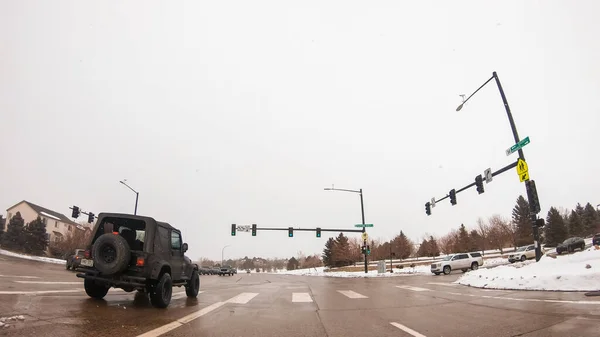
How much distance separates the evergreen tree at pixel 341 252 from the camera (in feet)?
269

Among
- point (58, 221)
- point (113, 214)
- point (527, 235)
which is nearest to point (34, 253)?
point (58, 221)

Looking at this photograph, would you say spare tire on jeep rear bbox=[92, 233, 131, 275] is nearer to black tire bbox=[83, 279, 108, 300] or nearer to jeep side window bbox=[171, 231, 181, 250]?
black tire bbox=[83, 279, 108, 300]

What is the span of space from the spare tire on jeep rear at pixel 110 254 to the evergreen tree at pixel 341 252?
7787cm

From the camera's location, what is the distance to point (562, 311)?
21.2 feet

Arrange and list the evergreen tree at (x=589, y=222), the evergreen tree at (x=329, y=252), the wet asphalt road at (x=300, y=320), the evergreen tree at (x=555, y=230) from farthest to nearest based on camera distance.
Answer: the evergreen tree at (x=329, y=252), the evergreen tree at (x=589, y=222), the evergreen tree at (x=555, y=230), the wet asphalt road at (x=300, y=320)

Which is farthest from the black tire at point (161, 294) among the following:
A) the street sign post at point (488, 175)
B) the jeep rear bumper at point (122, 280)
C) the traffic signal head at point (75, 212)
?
the traffic signal head at point (75, 212)

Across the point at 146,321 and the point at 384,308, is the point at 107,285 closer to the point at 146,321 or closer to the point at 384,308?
the point at 146,321

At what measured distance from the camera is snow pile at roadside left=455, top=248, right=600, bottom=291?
1009cm

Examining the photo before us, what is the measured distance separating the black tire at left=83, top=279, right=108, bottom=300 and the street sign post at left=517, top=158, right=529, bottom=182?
17884 millimetres

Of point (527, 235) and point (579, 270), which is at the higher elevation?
point (527, 235)

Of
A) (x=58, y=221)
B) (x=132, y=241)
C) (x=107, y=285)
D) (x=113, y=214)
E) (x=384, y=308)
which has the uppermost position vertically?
(x=58, y=221)

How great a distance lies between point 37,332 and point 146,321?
5.39 ft

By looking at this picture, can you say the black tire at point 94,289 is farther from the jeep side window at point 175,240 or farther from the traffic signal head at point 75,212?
the traffic signal head at point 75,212

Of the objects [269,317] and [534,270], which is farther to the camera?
[534,270]
